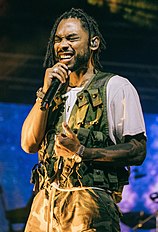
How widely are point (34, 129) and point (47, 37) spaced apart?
321cm

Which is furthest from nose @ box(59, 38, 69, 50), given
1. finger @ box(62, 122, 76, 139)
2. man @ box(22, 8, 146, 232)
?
finger @ box(62, 122, 76, 139)

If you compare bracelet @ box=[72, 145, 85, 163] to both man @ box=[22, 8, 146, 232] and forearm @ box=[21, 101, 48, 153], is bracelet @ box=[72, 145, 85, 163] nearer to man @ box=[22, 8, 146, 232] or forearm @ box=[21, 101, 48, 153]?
man @ box=[22, 8, 146, 232]

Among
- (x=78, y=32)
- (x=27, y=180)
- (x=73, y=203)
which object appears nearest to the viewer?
(x=73, y=203)

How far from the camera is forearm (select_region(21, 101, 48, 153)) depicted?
1968 millimetres

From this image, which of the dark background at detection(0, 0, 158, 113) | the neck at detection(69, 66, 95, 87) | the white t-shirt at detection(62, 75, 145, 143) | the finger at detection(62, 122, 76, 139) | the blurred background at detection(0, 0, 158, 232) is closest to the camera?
the finger at detection(62, 122, 76, 139)

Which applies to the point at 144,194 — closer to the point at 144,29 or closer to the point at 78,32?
the point at 144,29

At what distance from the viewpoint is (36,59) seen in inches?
204

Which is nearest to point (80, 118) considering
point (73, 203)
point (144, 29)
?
point (73, 203)

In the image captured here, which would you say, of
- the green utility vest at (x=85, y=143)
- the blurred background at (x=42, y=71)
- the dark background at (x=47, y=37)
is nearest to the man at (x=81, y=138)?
the green utility vest at (x=85, y=143)

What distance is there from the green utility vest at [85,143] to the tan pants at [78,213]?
0.11 feet

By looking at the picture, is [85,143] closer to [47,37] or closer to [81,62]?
[81,62]

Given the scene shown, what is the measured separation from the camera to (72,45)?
6.54ft

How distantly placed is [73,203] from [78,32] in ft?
1.62

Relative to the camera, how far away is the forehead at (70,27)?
2014mm
